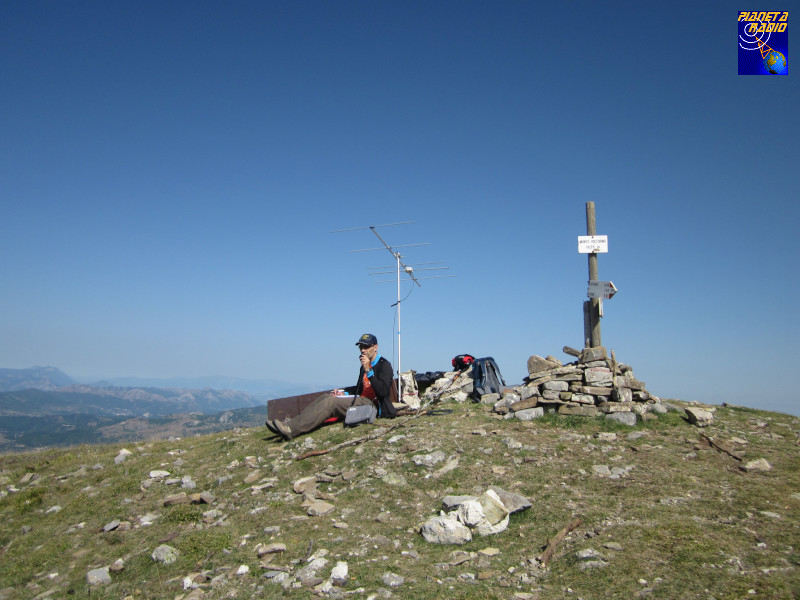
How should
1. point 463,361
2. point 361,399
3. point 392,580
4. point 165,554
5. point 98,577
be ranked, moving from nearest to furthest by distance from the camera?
point 392,580
point 98,577
point 165,554
point 361,399
point 463,361

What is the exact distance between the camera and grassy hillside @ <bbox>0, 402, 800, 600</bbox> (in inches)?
199

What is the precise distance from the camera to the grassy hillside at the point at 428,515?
16.5 feet

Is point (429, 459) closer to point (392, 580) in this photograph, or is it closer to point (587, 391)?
point (392, 580)

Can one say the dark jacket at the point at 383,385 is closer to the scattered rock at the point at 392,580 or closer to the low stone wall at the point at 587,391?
the low stone wall at the point at 587,391

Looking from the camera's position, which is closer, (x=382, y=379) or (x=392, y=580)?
(x=392, y=580)

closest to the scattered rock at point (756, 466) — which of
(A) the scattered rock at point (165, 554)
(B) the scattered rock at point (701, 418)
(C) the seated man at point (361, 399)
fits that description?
(B) the scattered rock at point (701, 418)

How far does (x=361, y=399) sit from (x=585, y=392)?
526 centimetres

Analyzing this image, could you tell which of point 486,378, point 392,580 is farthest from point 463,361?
point 392,580

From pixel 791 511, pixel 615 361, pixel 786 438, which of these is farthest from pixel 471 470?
pixel 786 438

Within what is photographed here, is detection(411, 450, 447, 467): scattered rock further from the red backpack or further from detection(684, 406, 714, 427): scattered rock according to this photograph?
the red backpack

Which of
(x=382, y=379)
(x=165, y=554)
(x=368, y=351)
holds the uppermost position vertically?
(x=368, y=351)

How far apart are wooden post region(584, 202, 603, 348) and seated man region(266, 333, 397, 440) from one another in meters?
5.03

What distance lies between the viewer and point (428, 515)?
6711 millimetres

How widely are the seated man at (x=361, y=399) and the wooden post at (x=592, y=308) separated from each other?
5.03 metres
